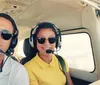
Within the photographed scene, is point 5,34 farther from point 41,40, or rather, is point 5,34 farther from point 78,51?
point 78,51

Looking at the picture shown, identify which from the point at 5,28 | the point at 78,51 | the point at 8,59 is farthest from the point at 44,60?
the point at 78,51

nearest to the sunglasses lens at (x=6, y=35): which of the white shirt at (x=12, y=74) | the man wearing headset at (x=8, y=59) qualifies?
the man wearing headset at (x=8, y=59)

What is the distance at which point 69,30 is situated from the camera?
11.4ft

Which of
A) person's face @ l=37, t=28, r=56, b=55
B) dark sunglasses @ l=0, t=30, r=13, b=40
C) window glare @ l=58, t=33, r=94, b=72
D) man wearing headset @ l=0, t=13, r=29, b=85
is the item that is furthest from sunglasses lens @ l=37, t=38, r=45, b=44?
window glare @ l=58, t=33, r=94, b=72

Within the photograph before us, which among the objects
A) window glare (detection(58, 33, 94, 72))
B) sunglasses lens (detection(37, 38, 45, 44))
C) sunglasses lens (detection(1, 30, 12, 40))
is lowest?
window glare (detection(58, 33, 94, 72))

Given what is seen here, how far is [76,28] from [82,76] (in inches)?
27.1

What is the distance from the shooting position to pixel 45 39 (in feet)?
8.41

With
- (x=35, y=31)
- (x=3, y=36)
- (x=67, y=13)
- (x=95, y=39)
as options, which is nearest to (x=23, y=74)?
(x=3, y=36)

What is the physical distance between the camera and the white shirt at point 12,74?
1917 millimetres

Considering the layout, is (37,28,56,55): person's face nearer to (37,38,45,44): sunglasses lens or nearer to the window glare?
(37,38,45,44): sunglasses lens

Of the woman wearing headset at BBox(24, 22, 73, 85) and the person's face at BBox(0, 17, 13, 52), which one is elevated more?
the person's face at BBox(0, 17, 13, 52)

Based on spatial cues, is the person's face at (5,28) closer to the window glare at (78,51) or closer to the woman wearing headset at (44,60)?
the woman wearing headset at (44,60)

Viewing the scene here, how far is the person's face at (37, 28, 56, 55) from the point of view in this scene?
8.39 ft

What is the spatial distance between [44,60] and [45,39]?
0.90ft
